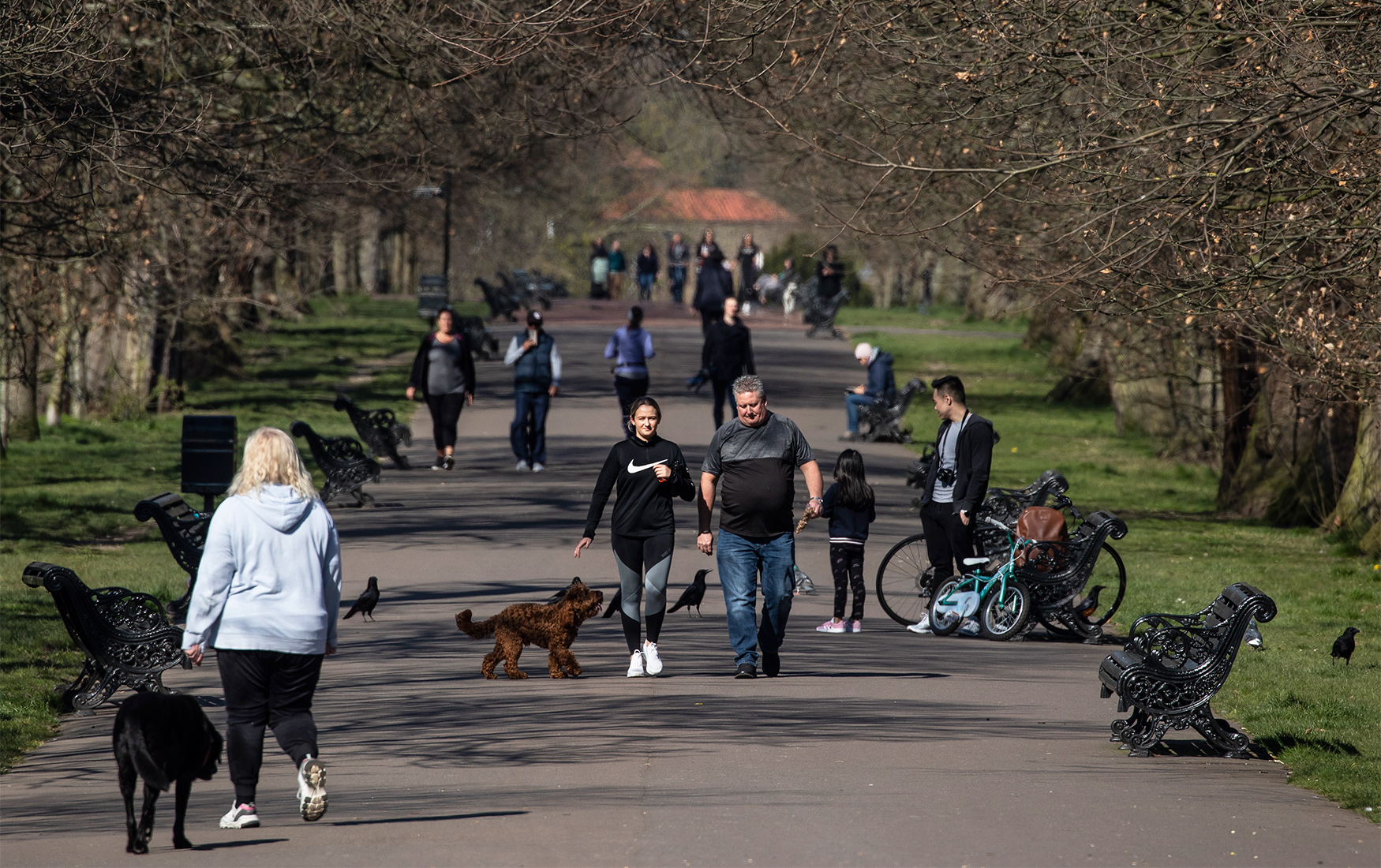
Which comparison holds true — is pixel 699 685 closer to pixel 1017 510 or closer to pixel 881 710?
pixel 881 710

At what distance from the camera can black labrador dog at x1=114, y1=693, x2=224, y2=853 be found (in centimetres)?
596

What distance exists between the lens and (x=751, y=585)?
972 centimetres

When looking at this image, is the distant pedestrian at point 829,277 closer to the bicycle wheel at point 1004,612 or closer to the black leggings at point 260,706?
the bicycle wheel at point 1004,612

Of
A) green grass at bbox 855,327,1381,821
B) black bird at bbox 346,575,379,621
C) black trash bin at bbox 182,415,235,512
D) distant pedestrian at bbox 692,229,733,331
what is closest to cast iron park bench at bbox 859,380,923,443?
green grass at bbox 855,327,1381,821

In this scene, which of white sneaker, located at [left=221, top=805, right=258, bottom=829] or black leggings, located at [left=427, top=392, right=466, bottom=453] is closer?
white sneaker, located at [left=221, top=805, right=258, bottom=829]

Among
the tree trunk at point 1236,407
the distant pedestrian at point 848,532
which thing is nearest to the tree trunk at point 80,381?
the tree trunk at point 1236,407

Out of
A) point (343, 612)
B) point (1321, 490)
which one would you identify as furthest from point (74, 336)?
point (1321, 490)

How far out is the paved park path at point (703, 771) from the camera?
6.24m

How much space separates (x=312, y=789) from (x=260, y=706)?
1.28ft

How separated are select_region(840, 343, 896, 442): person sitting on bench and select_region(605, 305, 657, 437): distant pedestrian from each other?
435 centimetres

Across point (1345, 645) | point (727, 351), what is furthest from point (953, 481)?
point (727, 351)

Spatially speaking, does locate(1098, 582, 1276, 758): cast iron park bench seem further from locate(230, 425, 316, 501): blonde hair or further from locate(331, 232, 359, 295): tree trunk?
locate(331, 232, 359, 295): tree trunk

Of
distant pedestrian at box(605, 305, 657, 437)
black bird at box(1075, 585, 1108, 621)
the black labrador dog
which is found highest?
distant pedestrian at box(605, 305, 657, 437)

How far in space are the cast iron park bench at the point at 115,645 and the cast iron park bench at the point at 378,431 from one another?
32.0ft
